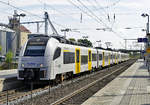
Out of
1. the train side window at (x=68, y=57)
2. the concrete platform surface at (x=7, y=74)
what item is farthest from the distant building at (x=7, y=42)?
the train side window at (x=68, y=57)

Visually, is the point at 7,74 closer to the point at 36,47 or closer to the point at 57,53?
the point at 36,47

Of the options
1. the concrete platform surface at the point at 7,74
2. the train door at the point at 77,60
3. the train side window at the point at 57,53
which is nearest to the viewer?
the train side window at the point at 57,53

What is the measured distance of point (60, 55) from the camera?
1758 centimetres

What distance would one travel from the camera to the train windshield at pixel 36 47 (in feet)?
53.6

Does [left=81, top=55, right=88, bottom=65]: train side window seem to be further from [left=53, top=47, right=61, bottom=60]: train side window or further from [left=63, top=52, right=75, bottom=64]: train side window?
[left=53, top=47, right=61, bottom=60]: train side window

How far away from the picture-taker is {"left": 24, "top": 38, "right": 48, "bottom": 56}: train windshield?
16328mm

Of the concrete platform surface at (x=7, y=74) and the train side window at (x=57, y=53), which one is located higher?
the train side window at (x=57, y=53)

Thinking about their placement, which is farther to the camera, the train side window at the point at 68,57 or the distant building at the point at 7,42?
the distant building at the point at 7,42

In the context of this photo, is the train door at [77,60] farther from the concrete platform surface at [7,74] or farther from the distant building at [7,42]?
the distant building at [7,42]

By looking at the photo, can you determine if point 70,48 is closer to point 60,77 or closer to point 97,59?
point 60,77

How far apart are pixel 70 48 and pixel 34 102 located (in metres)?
8.57

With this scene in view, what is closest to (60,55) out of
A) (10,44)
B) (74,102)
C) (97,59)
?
(74,102)

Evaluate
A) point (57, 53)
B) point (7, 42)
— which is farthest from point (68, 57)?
point (7, 42)

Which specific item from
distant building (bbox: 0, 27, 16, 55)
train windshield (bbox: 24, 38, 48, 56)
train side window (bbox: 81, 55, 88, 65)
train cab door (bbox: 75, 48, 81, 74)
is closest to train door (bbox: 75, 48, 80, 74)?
train cab door (bbox: 75, 48, 81, 74)
